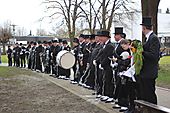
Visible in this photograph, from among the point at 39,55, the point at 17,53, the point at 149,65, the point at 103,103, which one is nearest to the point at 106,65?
the point at 103,103

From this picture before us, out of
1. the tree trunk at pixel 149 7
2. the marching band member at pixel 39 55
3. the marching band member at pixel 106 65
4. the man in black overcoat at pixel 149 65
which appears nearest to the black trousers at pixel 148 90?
the man in black overcoat at pixel 149 65

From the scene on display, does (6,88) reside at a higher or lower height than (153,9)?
lower

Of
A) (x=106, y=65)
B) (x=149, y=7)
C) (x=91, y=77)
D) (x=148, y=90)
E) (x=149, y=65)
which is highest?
Answer: (x=149, y=7)

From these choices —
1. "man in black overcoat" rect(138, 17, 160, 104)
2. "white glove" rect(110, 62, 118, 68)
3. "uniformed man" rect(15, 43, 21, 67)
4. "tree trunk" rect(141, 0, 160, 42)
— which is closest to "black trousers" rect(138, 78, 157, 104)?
"man in black overcoat" rect(138, 17, 160, 104)

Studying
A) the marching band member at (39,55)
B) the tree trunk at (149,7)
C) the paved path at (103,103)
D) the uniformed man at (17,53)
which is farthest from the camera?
the uniformed man at (17,53)

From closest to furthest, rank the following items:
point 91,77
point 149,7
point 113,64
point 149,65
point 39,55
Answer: point 149,65, point 113,64, point 91,77, point 149,7, point 39,55

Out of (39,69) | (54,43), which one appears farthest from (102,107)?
(39,69)

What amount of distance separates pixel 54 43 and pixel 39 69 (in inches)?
194

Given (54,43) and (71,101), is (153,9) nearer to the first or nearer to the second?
(54,43)

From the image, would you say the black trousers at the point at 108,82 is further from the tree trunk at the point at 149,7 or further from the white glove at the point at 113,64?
the tree trunk at the point at 149,7

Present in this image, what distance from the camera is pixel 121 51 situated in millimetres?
9250

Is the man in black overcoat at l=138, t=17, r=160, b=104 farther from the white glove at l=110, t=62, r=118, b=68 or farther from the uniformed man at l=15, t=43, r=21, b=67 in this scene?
the uniformed man at l=15, t=43, r=21, b=67

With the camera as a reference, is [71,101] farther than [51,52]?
No

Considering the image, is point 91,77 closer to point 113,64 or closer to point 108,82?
point 108,82
